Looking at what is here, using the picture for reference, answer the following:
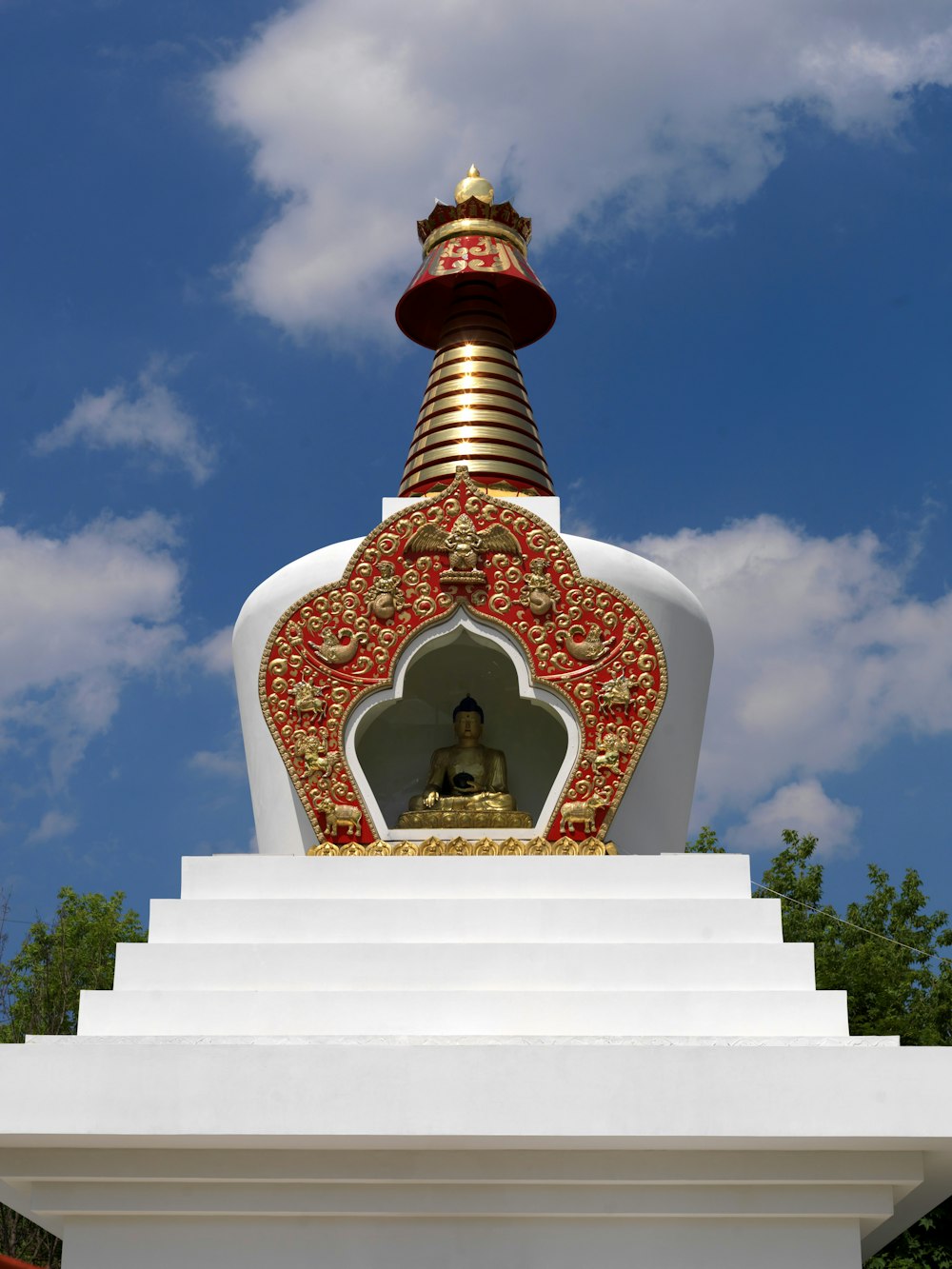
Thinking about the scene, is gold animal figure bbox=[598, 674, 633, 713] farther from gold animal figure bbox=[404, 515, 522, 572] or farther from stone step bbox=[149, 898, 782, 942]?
stone step bbox=[149, 898, 782, 942]

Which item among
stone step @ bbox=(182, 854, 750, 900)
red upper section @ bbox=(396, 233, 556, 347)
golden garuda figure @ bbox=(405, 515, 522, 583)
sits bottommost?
stone step @ bbox=(182, 854, 750, 900)

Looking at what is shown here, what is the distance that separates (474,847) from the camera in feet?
29.6

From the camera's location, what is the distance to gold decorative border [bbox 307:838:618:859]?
8.98 meters

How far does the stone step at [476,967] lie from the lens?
26.2 feet

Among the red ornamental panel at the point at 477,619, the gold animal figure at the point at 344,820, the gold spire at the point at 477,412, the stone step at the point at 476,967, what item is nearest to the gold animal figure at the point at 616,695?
the red ornamental panel at the point at 477,619

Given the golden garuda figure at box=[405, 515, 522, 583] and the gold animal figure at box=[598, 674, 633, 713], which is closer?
the gold animal figure at box=[598, 674, 633, 713]

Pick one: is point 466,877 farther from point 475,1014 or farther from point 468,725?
point 468,725

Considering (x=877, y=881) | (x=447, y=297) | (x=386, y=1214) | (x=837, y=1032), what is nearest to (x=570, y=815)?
(x=837, y=1032)

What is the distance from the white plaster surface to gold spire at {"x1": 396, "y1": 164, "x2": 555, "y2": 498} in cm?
150

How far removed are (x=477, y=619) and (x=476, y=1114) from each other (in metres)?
3.71

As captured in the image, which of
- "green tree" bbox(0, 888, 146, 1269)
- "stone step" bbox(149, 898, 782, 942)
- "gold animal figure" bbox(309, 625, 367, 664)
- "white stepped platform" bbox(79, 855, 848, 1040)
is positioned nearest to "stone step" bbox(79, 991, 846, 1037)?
"white stepped platform" bbox(79, 855, 848, 1040)

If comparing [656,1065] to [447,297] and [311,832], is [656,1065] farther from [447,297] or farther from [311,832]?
[447,297]

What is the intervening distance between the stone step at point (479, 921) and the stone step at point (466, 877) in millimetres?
161

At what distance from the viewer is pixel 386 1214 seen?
723 centimetres
